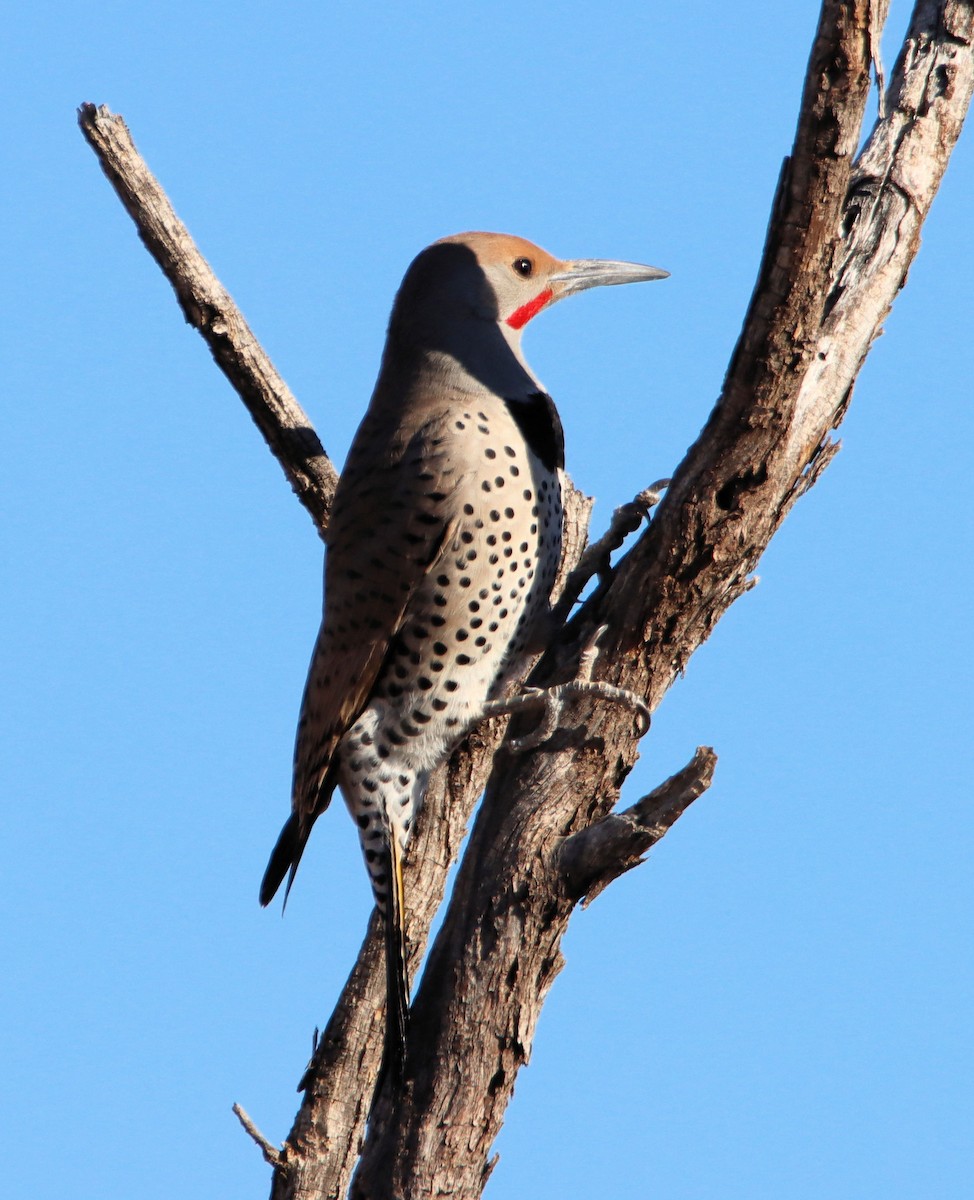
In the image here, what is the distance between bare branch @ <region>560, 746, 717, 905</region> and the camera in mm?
3932

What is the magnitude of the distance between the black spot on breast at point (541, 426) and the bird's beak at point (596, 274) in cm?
66

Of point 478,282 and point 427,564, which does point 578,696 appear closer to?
point 427,564

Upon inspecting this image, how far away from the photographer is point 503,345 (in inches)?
215

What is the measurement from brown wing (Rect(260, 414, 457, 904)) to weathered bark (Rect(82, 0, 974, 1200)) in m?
0.74

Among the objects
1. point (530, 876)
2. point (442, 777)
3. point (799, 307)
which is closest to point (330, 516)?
point (442, 777)

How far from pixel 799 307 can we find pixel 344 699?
7.33 ft

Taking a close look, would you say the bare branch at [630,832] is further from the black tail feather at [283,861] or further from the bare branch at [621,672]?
the black tail feather at [283,861]

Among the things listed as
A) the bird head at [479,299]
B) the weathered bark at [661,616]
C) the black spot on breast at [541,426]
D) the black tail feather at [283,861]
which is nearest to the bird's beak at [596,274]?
the bird head at [479,299]

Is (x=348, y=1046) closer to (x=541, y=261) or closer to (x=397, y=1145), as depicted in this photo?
(x=397, y=1145)

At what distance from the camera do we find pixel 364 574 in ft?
17.0

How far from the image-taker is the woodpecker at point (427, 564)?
5023 millimetres

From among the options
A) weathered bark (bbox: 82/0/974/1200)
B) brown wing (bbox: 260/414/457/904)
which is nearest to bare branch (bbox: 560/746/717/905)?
weathered bark (bbox: 82/0/974/1200)

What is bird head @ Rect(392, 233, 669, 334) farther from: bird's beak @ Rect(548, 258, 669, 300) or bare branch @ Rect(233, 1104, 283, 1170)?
bare branch @ Rect(233, 1104, 283, 1170)

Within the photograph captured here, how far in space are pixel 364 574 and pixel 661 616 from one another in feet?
4.31
